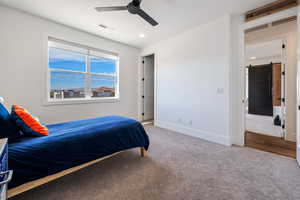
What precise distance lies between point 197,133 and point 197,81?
131 cm

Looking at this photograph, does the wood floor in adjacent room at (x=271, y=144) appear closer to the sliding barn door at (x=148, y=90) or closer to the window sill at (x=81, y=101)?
the sliding barn door at (x=148, y=90)

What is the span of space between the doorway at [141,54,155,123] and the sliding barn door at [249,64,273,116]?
15.7 ft

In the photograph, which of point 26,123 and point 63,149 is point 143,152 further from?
point 26,123

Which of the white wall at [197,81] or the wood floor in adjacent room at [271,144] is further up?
the white wall at [197,81]

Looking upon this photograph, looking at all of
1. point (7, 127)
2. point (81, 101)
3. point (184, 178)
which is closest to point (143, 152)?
point (184, 178)

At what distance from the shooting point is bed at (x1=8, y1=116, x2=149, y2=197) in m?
1.23

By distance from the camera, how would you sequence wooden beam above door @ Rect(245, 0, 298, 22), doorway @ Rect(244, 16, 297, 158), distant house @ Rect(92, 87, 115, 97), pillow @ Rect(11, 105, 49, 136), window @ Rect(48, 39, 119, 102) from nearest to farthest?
pillow @ Rect(11, 105, 49, 136), wooden beam above door @ Rect(245, 0, 298, 22), doorway @ Rect(244, 16, 297, 158), window @ Rect(48, 39, 119, 102), distant house @ Rect(92, 87, 115, 97)

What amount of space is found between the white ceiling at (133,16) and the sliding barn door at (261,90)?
4.61 metres

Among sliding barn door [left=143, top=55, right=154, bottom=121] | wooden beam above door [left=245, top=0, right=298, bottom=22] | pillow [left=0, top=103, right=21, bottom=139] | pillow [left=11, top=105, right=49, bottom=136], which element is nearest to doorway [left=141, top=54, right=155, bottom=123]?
sliding barn door [left=143, top=55, right=154, bottom=121]

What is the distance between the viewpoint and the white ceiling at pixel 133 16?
235 cm

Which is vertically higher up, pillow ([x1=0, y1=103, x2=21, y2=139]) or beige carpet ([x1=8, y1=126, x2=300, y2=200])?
Answer: pillow ([x1=0, y1=103, x2=21, y2=139])

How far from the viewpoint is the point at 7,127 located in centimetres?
137

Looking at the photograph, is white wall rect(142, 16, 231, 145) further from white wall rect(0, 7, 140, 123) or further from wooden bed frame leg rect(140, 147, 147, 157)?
white wall rect(0, 7, 140, 123)

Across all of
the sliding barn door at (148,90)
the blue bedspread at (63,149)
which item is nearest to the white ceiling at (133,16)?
the sliding barn door at (148,90)
